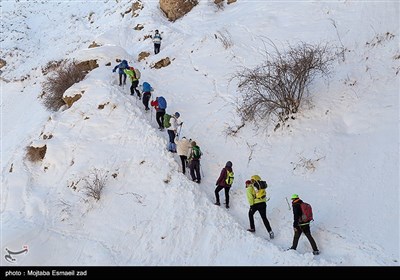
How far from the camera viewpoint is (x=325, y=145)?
38.7 feet

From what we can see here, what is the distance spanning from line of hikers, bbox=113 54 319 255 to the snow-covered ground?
35 cm

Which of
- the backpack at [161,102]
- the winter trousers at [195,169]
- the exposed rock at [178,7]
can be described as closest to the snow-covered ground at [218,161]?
the winter trousers at [195,169]

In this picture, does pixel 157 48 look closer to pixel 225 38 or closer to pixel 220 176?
pixel 225 38

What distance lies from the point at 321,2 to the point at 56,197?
15370 mm

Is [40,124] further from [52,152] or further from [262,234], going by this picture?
[262,234]

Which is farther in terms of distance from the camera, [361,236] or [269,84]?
[269,84]

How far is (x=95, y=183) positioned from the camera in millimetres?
12328

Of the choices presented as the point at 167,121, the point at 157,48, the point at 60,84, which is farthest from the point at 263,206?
the point at 157,48

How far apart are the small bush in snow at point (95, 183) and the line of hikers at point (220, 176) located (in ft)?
7.81

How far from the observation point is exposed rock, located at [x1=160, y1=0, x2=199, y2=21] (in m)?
26.0

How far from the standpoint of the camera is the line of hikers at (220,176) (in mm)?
8891

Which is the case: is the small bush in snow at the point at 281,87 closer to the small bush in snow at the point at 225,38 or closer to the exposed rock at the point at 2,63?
the small bush in snow at the point at 225,38
